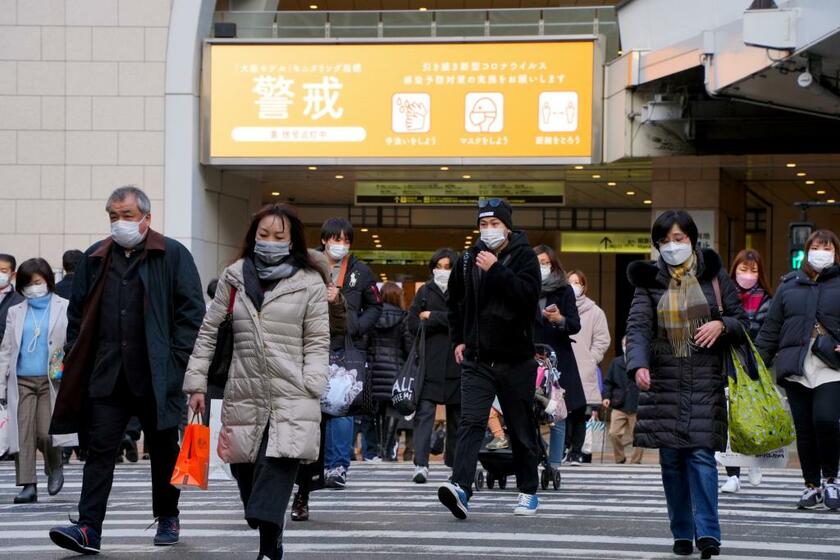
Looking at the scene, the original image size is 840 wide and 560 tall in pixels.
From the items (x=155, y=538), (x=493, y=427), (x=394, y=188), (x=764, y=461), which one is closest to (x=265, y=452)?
(x=155, y=538)

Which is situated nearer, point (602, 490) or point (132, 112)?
point (602, 490)

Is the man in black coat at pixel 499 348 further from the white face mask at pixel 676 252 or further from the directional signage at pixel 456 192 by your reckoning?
the directional signage at pixel 456 192

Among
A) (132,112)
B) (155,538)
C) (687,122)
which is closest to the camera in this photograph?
(155,538)

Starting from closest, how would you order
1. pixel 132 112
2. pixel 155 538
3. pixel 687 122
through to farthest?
1. pixel 155 538
2. pixel 687 122
3. pixel 132 112

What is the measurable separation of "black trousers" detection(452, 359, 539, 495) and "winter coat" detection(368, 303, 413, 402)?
577cm

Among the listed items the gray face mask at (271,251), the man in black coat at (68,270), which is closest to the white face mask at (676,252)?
the gray face mask at (271,251)

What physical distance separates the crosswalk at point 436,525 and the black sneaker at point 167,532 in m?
0.09

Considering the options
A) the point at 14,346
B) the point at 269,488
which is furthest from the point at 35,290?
the point at 269,488

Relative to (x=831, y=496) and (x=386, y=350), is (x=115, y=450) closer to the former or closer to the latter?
(x=831, y=496)

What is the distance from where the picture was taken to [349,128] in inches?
942

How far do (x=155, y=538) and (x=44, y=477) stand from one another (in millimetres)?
5630

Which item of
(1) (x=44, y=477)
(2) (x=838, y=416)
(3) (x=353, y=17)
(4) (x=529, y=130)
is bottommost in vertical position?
(1) (x=44, y=477)

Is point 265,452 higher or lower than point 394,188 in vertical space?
lower

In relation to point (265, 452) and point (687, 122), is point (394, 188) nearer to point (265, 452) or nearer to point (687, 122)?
point (687, 122)
